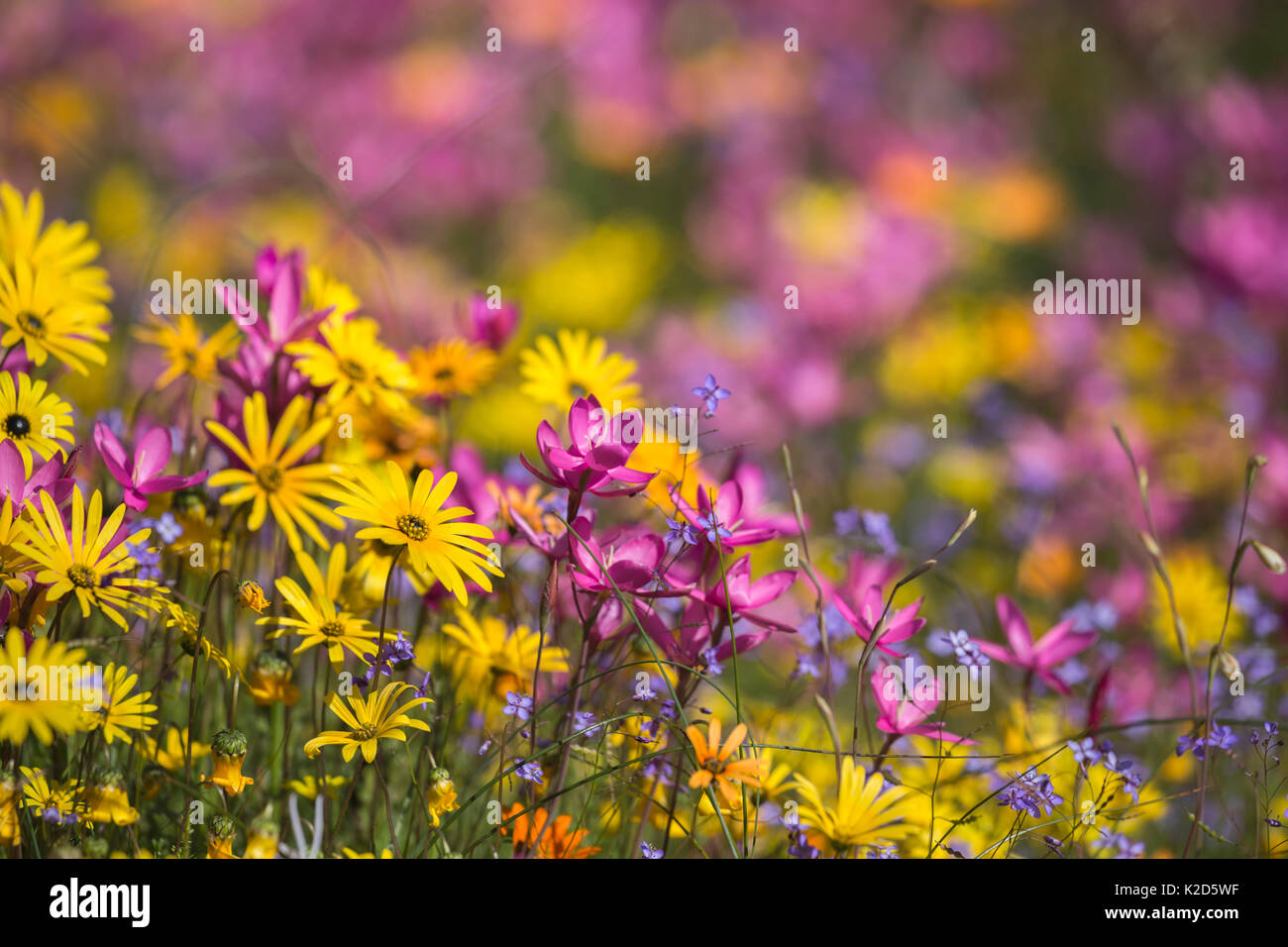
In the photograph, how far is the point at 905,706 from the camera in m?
0.74

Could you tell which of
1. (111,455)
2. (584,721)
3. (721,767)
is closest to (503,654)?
(584,721)

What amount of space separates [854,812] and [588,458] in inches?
11.3

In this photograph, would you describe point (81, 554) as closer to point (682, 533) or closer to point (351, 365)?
point (351, 365)

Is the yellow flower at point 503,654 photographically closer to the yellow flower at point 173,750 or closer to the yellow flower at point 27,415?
the yellow flower at point 173,750

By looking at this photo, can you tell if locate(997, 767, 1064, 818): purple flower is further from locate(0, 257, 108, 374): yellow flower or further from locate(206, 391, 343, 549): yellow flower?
locate(0, 257, 108, 374): yellow flower

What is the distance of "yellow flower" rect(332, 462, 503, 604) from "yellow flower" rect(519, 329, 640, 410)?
0.43ft

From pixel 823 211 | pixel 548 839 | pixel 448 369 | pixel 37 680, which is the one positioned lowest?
pixel 548 839

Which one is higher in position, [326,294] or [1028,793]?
[326,294]

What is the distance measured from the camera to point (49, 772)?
76cm

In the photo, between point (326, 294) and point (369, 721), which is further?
point (326, 294)

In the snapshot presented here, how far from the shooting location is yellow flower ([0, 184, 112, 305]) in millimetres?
772

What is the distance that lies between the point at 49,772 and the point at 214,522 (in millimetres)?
202
